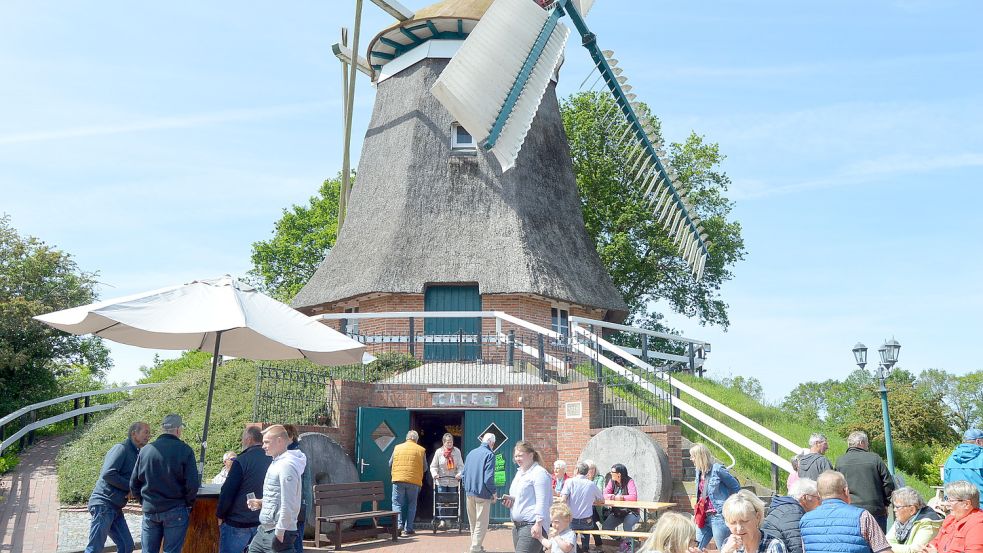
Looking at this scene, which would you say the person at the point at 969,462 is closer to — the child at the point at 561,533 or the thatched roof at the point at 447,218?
the child at the point at 561,533

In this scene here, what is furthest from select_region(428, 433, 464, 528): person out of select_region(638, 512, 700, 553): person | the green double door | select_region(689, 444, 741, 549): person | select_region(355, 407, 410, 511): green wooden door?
select_region(638, 512, 700, 553): person

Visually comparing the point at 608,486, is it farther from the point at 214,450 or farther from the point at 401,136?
the point at 401,136

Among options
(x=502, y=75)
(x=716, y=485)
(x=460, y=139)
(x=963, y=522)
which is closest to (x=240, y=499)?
(x=716, y=485)

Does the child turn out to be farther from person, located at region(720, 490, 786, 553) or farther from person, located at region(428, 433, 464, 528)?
person, located at region(428, 433, 464, 528)

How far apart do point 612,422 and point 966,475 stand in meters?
6.68

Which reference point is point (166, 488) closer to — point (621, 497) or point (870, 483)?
point (621, 497)

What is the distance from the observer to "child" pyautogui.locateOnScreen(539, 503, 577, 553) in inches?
237

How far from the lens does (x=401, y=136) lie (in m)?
21.6

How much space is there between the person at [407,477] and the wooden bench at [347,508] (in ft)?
0.88

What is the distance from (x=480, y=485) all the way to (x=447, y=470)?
2.68m

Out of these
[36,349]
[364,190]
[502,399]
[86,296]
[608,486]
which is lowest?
[608,486]

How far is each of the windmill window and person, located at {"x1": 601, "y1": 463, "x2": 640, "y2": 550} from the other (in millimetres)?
12404

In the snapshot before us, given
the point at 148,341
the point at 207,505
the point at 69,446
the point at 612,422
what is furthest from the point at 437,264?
the point at 207,505

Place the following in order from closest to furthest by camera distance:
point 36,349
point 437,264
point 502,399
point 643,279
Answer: point 502,399, point 437,264, point 36,349, point 643,279
